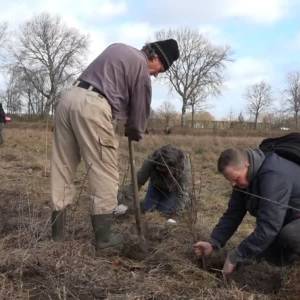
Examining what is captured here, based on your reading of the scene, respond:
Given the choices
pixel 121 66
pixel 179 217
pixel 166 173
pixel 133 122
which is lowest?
pixel 179 217

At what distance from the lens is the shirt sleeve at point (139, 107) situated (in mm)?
4027

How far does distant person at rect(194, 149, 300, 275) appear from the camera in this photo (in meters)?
3.56

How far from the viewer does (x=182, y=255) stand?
407 centimetres

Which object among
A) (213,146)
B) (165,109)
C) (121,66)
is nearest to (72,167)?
(121,66)

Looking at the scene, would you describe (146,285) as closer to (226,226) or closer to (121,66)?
(226,226)

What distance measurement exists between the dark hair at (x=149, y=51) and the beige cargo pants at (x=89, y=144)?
0.56 metres

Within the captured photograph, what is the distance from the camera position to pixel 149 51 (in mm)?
4211

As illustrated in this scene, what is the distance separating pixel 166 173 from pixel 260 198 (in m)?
2.77

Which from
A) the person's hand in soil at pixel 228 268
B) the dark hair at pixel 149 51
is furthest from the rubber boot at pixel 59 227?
the dark hair at pixel 149 51

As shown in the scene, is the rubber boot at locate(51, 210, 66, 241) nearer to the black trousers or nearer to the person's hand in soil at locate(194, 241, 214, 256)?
the person's hand in soil at locate(194, 241, 214, 256)

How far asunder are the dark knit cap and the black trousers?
1.55 m

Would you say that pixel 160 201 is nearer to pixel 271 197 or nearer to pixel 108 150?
pixel 108 150

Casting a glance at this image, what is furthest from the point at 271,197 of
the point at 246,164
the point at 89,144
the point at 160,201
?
the point at 160,201

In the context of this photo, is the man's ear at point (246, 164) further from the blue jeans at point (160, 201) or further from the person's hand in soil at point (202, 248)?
the blue jeans at point (160, 201)
